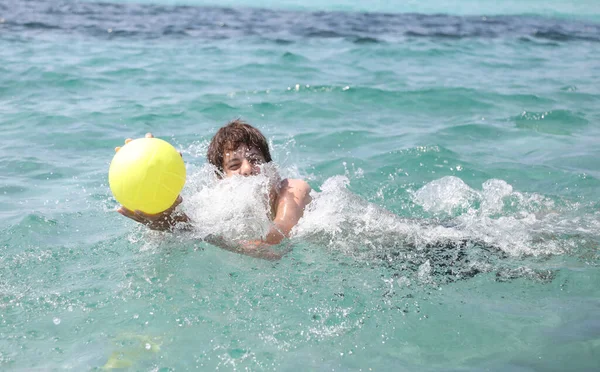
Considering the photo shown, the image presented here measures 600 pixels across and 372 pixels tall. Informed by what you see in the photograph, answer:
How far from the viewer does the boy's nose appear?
16.3ft

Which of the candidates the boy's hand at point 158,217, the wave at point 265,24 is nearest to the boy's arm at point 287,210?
the boy's hand at point 158,217

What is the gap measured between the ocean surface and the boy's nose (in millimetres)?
136

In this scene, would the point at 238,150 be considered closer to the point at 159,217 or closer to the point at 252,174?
the point at 252,174

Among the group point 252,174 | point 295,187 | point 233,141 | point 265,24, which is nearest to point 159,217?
point 252,174

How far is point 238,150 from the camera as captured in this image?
5059 mm

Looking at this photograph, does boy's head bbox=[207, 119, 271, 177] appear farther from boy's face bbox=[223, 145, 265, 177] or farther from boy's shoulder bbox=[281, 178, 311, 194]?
boy's shoulder bbox=[281, 178, 311, 194]

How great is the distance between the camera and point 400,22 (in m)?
19.0

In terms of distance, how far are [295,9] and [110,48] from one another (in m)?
9.22

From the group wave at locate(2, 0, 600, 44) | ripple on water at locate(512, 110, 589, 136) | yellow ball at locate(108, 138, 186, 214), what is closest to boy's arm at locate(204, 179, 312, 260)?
yellow ball at locate(108, 138, 186, 214)

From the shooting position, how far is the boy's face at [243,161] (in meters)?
4.98

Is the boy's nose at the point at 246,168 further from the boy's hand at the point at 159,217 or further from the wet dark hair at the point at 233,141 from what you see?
the boy's hand at the point at 159,217

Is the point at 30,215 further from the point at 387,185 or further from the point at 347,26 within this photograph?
the point at 347,26

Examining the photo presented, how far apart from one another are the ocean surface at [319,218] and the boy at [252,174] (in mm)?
96

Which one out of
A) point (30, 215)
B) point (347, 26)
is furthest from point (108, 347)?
point (347, 26)
